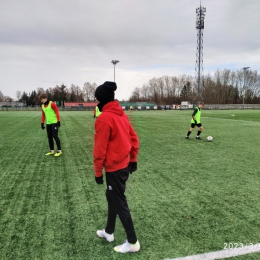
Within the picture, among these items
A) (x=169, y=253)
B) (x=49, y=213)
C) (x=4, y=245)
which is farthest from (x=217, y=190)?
(x=4, y=245)

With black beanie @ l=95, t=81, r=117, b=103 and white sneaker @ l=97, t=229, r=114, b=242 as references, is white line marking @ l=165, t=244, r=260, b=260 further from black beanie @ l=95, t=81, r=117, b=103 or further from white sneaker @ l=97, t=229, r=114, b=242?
black beanie @ l=95, t=81, r=117, b=103

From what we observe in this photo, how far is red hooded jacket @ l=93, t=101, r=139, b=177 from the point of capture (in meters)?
2.58

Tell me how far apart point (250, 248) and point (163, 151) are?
5.63 meters

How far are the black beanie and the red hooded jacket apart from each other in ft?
0.21

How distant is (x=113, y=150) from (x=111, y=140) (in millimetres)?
116

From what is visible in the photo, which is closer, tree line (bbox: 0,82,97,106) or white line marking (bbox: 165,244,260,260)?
white line marking (bbox: 165,244,260,260)

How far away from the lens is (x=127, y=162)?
2.83 metres

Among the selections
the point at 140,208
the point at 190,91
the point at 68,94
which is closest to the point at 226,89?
the point at 190,91

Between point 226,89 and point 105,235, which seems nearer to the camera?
point 105,235

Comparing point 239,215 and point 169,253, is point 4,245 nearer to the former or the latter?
point 169,253

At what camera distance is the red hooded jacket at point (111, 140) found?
2.58 meters

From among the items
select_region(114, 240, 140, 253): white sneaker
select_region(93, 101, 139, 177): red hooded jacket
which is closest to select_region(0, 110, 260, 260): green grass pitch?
select_region(114, 240, 140, 253): white sneaker

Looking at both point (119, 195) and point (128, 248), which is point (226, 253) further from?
point (119, 195)

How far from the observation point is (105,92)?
8.80 ft
